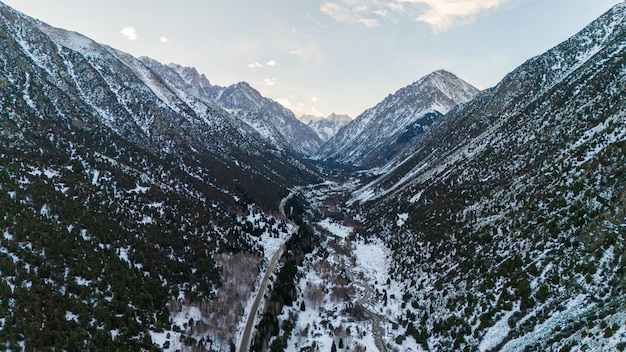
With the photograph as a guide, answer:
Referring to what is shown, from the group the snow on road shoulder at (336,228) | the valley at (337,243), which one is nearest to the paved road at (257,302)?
the valley at (337,243)

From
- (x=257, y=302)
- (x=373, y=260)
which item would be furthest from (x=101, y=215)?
(x=373, y=260)

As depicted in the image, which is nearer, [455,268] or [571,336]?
[571,336]

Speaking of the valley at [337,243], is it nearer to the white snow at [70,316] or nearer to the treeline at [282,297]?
the treeline at [282,297]

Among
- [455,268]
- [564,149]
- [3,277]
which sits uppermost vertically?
[564,149]

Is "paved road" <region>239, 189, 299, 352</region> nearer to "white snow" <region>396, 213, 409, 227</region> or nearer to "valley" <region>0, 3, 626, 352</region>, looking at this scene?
"valley" <region>0, 3, 626, 352</region>

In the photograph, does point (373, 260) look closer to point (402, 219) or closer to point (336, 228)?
point (402, 219)

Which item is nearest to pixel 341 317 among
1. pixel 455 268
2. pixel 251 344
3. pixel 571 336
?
pixel 251 344

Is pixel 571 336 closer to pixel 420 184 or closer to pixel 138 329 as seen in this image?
pixel 138 329
